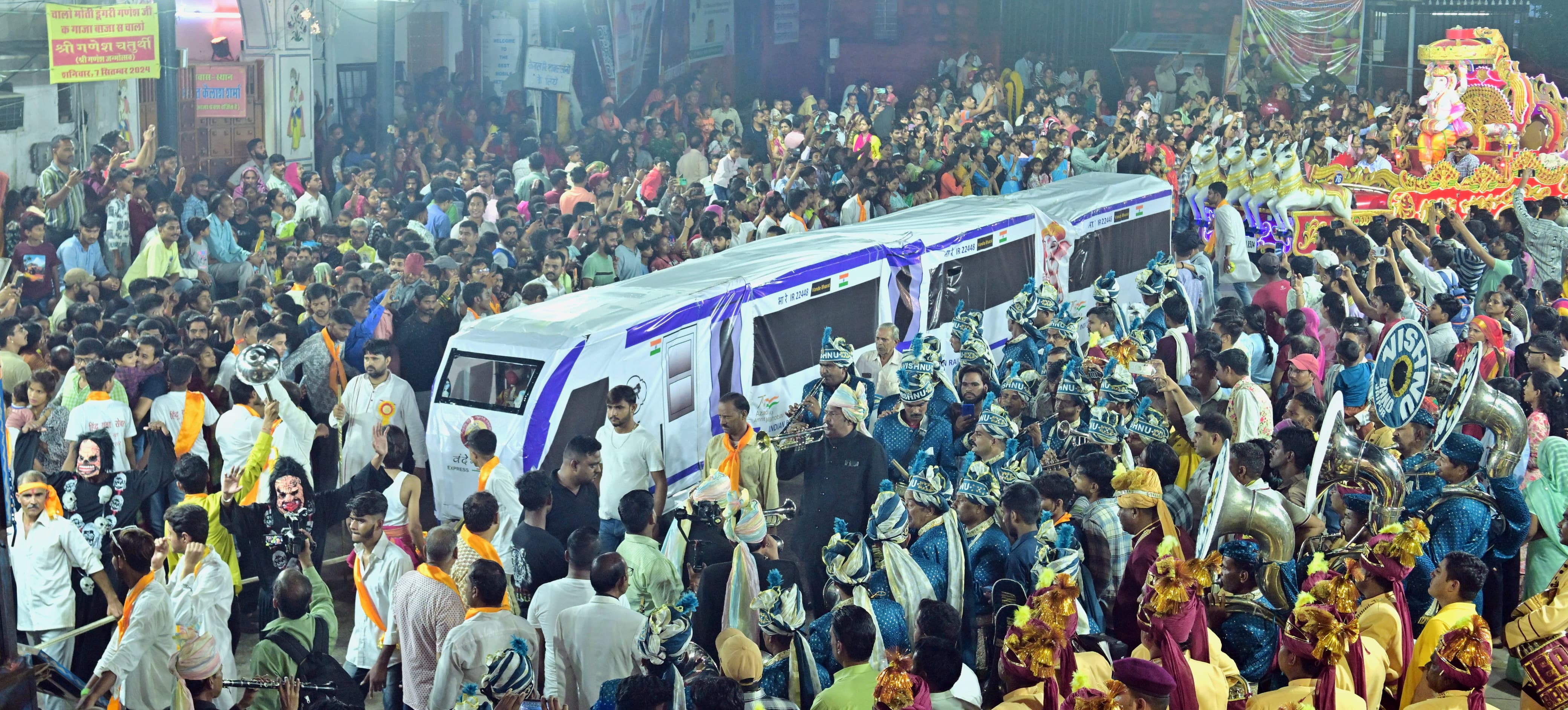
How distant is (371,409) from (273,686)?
3.21m

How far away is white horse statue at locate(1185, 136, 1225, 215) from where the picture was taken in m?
18.5

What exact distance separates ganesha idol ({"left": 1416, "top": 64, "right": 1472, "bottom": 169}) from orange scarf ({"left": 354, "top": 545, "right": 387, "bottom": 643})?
17.3 m

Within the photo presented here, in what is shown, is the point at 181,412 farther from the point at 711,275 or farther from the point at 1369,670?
the point at 1369,670

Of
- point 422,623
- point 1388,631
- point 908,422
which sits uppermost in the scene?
point 908,422

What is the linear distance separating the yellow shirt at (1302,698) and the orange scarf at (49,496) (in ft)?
17.3

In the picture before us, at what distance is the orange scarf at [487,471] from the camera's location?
8086 millimetres

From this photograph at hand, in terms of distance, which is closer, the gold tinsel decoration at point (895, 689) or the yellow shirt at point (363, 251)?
the gold tinsel decoration at point (895, 689)

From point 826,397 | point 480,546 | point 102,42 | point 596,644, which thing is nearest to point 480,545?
point 480,546

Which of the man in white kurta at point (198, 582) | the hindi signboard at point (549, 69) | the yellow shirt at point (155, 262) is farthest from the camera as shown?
the hindi signboard at point (549, 69)

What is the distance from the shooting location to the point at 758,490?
336 inches

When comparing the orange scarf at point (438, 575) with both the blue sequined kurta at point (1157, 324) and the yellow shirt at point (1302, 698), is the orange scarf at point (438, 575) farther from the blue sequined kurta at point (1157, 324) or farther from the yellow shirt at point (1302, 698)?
the blue sequined kurta at point (1157, 324)

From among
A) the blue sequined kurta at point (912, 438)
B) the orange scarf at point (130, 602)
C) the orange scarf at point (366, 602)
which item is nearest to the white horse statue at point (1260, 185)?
the blue sequined kurta at point (912, 438)

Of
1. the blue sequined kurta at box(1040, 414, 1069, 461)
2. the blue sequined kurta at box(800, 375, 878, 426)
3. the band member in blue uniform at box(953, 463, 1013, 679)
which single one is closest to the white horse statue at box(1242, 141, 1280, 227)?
the blue sequined kurta at box(800, 375, 878, 426)

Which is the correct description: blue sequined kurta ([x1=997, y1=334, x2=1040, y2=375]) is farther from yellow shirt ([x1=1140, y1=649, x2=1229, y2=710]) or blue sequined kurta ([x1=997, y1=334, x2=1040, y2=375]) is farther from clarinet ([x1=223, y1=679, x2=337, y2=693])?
clarinet ([x1=223, y1=679, x2=337, y2=693])
